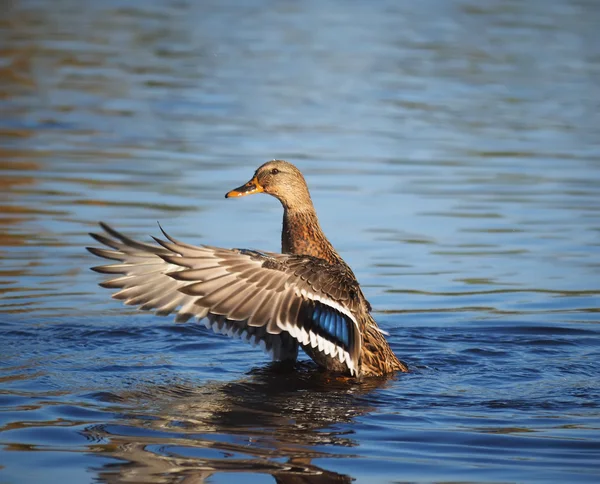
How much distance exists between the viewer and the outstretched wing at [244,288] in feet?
21.0

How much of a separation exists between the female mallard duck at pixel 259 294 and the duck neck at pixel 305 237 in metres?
0.22

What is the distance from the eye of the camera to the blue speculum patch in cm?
686

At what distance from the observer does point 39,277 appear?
9.23 meters

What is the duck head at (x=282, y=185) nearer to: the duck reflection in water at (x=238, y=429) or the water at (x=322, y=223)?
the water at (x=322, y=223)

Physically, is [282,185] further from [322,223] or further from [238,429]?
[322,223]

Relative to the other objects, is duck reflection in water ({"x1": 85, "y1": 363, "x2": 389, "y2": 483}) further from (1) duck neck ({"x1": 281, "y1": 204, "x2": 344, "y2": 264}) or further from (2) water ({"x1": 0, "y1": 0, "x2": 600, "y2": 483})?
(1) duck neck ({"x1": 281, "y1": 204, "x2": 344, "y2": 264})

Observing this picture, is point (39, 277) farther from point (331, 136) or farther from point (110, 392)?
point (331, 136)

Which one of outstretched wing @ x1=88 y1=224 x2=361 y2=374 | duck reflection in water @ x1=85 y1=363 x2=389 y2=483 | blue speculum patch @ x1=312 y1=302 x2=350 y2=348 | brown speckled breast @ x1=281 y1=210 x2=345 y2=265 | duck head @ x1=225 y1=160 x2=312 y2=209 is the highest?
duck head @ x1=225 y1=160 x2=312 y2=209

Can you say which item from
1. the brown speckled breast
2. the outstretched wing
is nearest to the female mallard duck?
the outstretched wing

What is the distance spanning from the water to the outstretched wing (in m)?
0.44

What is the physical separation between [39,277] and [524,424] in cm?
446

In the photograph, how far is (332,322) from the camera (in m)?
6.95

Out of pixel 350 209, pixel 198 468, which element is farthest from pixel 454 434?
pixel 350 209

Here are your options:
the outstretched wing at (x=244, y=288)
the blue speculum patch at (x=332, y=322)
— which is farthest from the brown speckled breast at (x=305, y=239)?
the blue speculum patch at (x=332, y=322)
